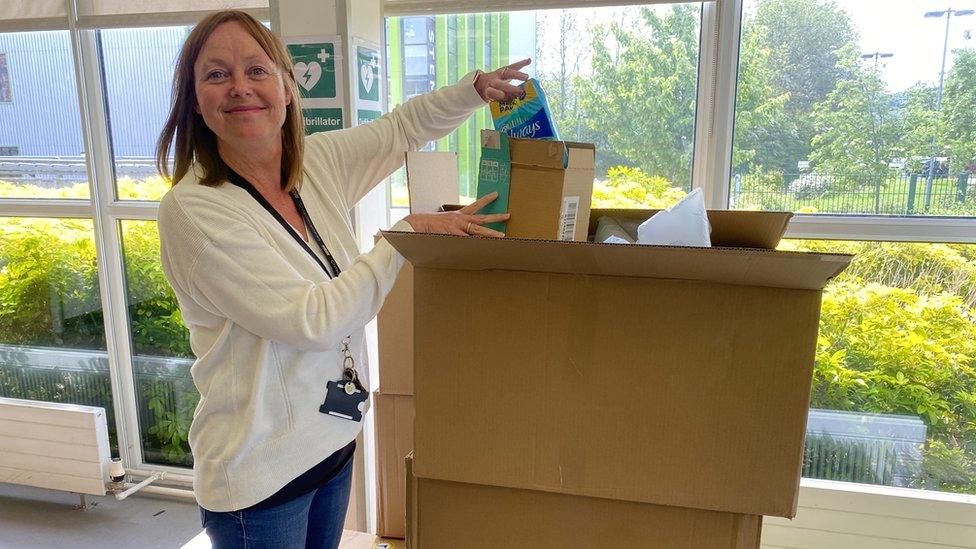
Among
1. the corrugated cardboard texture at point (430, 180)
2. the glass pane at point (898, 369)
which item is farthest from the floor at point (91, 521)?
the glass pane at point (898, 369)

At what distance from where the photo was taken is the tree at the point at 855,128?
73.4 inches

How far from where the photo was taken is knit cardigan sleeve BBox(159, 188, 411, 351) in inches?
37.6

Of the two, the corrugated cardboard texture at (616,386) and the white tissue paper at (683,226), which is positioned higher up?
the white tissue paper at (683,226)

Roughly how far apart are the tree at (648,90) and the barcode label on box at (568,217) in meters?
1.32

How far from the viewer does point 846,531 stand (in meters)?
1.96

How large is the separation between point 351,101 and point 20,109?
175cm

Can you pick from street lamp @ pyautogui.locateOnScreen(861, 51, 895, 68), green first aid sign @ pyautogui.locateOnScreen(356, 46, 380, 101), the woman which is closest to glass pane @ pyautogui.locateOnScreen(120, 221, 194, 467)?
green first aid sign @ pyautogui.locateOnScreen(356, 46, 380, 101)

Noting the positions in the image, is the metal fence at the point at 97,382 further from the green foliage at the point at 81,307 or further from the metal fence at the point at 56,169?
Answer: the metal fence at the point at 56,169

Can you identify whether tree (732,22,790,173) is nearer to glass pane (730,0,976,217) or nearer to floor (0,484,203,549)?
glass pane (730,0,976,217)

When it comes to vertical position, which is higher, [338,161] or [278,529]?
[338,161]

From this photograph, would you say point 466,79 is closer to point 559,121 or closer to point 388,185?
point 559,121

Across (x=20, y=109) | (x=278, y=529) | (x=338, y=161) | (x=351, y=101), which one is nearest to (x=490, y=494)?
(x=278, y=529)

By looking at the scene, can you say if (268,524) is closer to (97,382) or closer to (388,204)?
(388,204)

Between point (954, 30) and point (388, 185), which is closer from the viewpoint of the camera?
point (954, 30)
